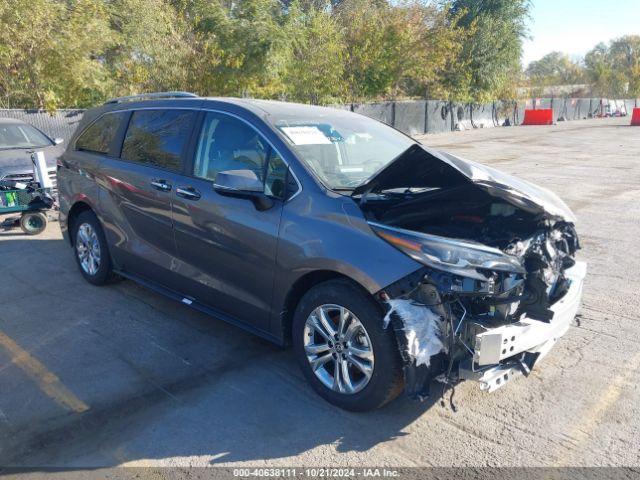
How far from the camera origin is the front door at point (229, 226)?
12.4ft

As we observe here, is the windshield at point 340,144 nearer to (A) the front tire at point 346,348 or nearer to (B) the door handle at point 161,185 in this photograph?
(A) the front tire at point 346,348

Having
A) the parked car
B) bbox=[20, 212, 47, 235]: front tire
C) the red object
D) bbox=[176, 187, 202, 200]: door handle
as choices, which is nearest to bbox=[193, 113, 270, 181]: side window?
bbox=[176, 187, 202, 200]: door handle

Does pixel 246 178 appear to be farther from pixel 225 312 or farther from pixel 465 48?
pixel 465 48

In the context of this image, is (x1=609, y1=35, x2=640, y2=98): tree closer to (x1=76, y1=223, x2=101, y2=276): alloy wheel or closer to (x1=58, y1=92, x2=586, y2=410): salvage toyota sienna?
(x1=58, y1=92, x2=586, y2=410): salvage toyota sienna

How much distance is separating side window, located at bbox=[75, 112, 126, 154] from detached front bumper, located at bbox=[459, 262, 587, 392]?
398 cm

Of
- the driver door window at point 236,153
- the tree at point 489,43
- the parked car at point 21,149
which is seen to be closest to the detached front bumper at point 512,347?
the driver door window at point 236,153

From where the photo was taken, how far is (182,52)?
1780cm

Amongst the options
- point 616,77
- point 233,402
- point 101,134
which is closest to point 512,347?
point 233,402

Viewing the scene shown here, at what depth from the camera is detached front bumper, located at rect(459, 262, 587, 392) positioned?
3.04 m

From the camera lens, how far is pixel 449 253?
10.2 feet

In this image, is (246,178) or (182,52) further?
(182,52)

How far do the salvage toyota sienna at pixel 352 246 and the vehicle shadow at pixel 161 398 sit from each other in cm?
27

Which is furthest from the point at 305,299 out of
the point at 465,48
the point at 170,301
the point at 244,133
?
the point at 465,48

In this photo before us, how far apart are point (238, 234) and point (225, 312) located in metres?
0.67
